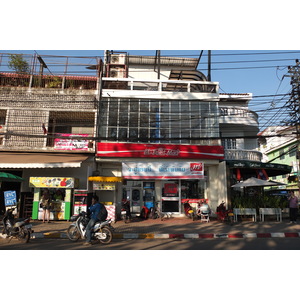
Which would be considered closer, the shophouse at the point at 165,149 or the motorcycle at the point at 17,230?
the motorcycle at the point at 17,230

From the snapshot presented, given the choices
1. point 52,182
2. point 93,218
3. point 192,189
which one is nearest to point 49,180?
point 52,182

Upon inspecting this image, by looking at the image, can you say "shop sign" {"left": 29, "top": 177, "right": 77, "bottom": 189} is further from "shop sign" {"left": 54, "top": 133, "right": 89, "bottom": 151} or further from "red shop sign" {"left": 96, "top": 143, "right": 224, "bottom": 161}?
"shop sign" {"left": 54, "top": 133, "right": 89, "bottom": 151}

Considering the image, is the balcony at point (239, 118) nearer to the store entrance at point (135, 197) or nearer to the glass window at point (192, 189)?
the glass window at point (192, 189)

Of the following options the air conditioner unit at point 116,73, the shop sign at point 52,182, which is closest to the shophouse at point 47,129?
the shop sign at point 52,182

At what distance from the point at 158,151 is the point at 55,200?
21.1ft

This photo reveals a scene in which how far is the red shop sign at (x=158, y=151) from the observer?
14781 mm

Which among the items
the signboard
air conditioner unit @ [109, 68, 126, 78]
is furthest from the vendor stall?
air conditioner unit @ [109, 68, 126, 78]

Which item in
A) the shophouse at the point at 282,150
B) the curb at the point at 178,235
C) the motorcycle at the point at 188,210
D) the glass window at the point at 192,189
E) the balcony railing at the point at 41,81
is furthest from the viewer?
the shophouse at the point at 282,150

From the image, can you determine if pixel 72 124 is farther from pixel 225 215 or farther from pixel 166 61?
pixel 225 215

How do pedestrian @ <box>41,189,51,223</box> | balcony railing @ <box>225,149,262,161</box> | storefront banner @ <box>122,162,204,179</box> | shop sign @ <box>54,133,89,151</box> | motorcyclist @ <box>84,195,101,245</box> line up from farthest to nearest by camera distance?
1. balcony railing @ <box>225,149,262,161</box>
2. shop sign @ <box>54,133,89,151</box>
3. storefront banner @ <box>122,162,204,179</box>
4. pedestrian @ <box>41,189,51,223</box>
5. motorcyclist @ <box>84,195,101,245</box>

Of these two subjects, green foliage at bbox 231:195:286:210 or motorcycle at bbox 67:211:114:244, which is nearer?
motorcycle at bbox 67:211:114:244

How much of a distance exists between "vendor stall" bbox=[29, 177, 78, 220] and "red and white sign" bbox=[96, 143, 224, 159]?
2.65m

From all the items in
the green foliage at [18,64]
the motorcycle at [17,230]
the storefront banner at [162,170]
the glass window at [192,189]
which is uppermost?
the green foliage at [18,64]

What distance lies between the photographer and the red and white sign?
14781 mm
